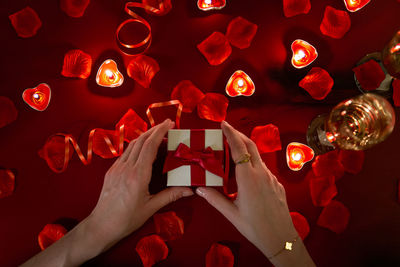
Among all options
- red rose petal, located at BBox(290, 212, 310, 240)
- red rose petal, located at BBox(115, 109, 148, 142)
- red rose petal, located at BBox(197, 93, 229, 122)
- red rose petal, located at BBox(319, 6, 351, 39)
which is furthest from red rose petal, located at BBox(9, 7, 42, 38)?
red rose petal, located at BBox(290, 212, 310, 240)

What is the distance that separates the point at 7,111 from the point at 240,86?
111 cm

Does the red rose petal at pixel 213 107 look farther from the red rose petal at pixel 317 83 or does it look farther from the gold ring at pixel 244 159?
the red rose petal at pixel 317 83

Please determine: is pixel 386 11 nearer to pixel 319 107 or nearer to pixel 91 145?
pixel 319 107

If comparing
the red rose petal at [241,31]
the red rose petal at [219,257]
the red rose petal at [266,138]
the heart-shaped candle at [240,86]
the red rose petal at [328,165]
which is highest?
the red rose petal at [241,31]

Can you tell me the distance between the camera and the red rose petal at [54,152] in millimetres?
1160

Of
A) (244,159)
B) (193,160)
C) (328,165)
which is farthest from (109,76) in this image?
(328,165)

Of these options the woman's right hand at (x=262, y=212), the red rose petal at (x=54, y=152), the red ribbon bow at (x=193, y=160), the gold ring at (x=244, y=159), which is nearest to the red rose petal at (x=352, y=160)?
the woman's right hand at (x=262, y=212)

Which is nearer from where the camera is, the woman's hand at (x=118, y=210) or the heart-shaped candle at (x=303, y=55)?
the woman's hand at (x=118, y=210)

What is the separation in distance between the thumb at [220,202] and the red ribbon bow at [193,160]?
0.13 m

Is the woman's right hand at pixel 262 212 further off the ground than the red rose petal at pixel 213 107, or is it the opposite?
the red rose petal at pixel 213 107

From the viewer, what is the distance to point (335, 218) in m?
1.14

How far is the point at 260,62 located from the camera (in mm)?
1221

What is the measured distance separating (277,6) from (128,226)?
123 cm

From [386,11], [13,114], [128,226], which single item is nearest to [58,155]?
[13,114]
